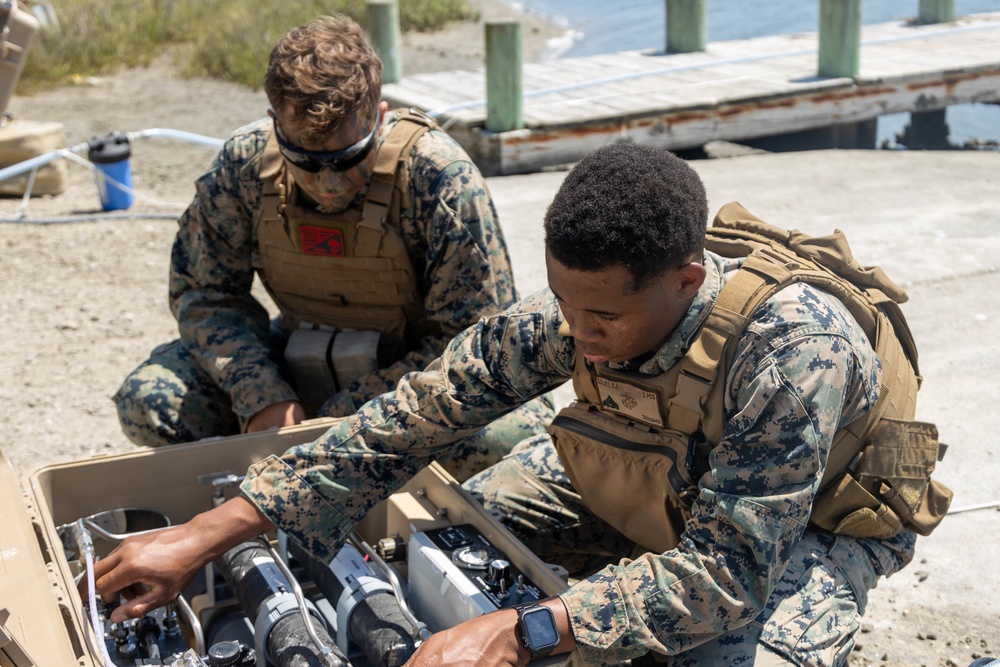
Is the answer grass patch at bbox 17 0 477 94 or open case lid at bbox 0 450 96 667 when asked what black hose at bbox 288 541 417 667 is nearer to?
open case lid at bbox 0 450 96 667

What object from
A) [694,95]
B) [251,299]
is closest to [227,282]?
[251,299]

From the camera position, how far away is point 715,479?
7.11ft

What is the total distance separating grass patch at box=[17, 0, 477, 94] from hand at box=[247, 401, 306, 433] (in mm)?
9822

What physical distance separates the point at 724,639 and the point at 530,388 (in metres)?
0.69

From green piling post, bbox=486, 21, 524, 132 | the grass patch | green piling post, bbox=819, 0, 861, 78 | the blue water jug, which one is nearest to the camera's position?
the blue water jug

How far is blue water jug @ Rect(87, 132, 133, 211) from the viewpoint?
714cm

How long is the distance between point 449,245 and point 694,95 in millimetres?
5244

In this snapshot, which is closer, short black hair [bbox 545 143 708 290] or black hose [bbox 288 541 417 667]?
short black hair [bbox 545 143 708 290]

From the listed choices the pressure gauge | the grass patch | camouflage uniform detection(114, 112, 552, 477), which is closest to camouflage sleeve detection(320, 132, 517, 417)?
camouflage uniform detection(114, 112, 552, 477)

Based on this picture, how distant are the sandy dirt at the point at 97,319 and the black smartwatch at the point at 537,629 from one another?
1.14 metres

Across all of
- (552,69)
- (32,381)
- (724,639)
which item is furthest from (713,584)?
(552,69)

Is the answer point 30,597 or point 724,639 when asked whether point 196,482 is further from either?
point 724,639

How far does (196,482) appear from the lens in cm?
287

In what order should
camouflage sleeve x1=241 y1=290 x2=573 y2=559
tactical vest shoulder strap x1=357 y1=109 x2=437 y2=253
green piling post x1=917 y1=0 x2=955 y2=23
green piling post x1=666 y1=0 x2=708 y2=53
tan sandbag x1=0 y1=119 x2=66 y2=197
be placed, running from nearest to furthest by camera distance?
camouflage sleeve x1=241 y1=290 x2=573 y2=559 < tactical vest shoulder strap x1=357 y1=109 x2=437 y2=253 < tan sandbag x1=0 y1=119 x2=66 y2=197 < green piling post x1=666 y1=0 x2=708 y2=53 < green piling post x1=917 y1=0 x2=955 y2=23
